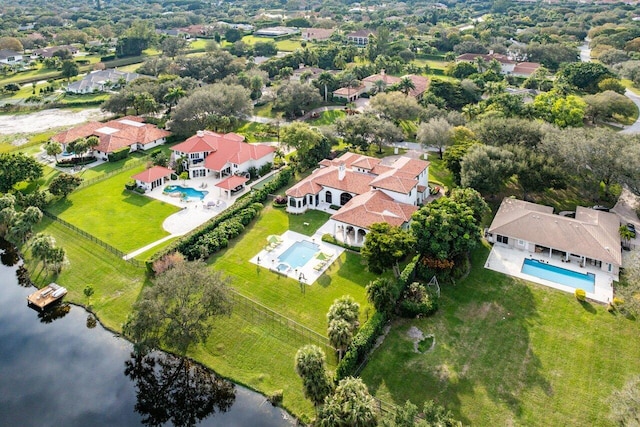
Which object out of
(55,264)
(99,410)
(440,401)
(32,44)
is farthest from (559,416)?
(32,44)

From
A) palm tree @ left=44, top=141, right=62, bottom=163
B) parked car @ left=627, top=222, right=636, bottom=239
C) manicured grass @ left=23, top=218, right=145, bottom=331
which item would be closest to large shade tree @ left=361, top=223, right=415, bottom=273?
manicured grass @ left=23, top=218, right=145, bottom=331

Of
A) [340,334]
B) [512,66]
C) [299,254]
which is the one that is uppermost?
[340,334]

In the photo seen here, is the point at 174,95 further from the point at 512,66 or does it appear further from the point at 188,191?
the point at 512,66

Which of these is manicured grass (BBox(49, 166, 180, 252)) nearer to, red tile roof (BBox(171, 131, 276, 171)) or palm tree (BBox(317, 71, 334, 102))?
red tile roof (BBox(171, 131, 276, 171))

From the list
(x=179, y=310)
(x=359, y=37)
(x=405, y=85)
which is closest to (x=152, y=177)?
(x=179, y=310)

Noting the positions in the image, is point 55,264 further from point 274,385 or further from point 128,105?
point 128,105
